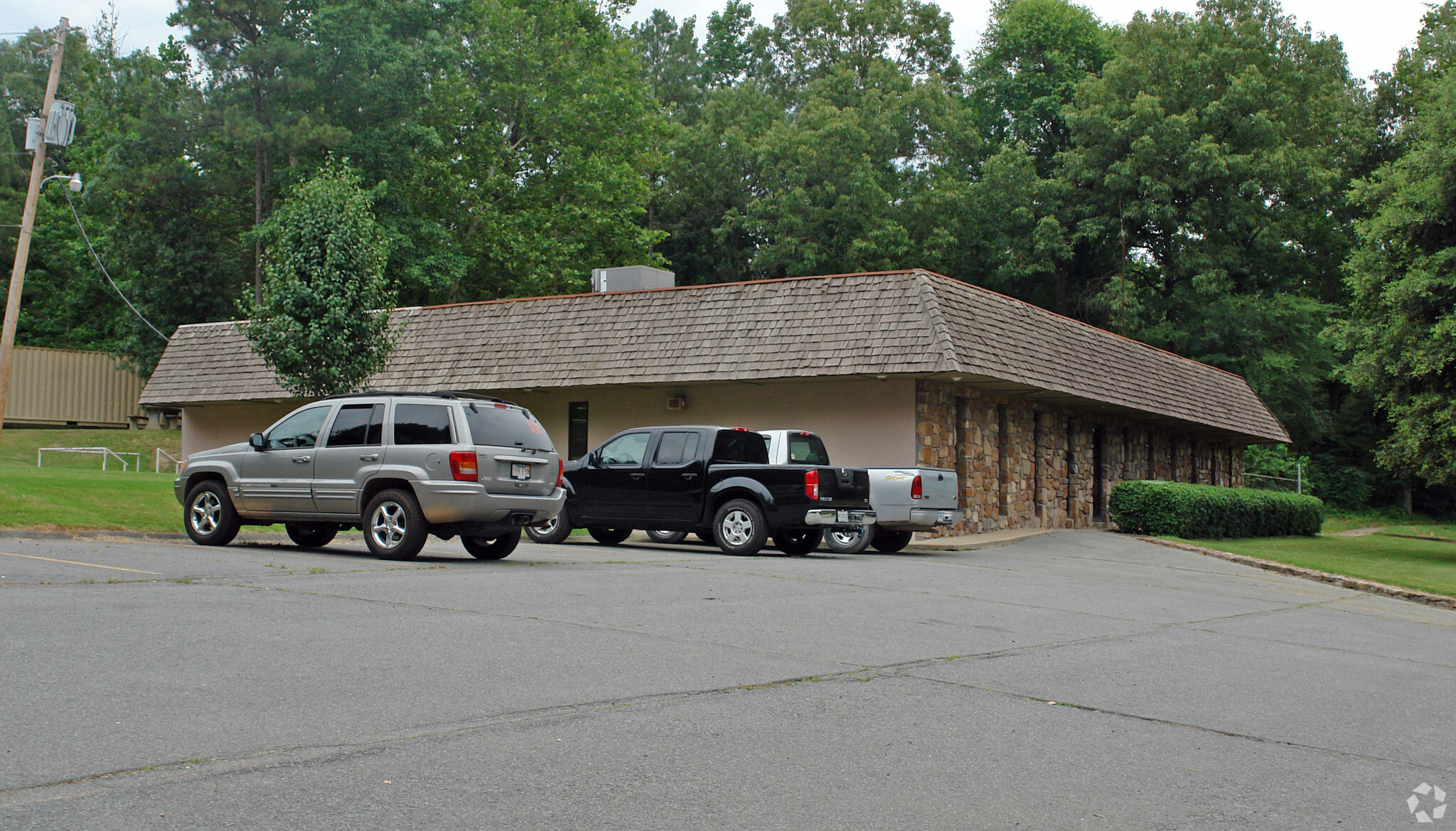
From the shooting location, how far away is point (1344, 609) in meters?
14.4

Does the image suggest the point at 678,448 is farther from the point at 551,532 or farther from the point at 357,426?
the point at 357,426

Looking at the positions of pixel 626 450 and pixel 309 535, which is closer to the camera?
pixel 309 535

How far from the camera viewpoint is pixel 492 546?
48.8ft

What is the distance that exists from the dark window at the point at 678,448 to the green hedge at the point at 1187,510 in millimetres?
13838

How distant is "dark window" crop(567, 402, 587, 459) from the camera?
87.7ft

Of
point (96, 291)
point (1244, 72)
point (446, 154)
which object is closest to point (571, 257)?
point (446, 154)

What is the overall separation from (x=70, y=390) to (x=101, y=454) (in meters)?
8.11

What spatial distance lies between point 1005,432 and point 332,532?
14.8 m

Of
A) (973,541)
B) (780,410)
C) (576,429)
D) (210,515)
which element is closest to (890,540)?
(973,541)

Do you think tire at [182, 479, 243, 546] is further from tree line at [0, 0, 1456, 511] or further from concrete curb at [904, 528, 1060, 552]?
tree line at [0, 0, 1456, 511]

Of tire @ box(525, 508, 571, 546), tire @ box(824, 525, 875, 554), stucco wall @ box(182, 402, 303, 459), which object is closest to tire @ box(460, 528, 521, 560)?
tire @ box(525, 508, 571, 546)

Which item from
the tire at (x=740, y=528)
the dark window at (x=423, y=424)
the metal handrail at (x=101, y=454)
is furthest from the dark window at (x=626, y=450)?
the metal handrail at (x=101, y=454)

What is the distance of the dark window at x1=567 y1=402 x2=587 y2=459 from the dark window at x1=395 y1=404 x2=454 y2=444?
42.4ft

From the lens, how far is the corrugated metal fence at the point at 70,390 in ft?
139
